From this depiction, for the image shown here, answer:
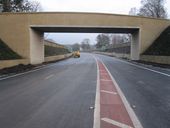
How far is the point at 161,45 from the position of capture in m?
44.7

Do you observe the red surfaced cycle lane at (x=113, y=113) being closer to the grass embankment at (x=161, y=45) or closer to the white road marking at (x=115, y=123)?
the white road marking at (x=115, y=123)

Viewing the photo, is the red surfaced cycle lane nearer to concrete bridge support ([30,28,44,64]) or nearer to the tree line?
concrete bridge support ([30,28,44,64])

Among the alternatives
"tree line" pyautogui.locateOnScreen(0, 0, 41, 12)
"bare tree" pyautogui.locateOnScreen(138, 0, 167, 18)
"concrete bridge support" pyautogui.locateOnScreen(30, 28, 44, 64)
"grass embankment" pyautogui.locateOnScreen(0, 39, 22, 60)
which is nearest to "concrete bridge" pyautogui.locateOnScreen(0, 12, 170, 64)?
"concrete bridge support" pyautogui.locateOnScreen(30, 28, 44, 64)

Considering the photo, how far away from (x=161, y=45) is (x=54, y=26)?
609 inches

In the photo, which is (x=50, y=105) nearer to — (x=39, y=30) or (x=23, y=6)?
(x=39, y=30)

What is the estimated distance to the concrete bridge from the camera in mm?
40125

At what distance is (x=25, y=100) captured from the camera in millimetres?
11508

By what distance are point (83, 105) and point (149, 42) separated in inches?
1490

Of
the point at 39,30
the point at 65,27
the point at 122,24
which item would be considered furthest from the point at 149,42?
the point at 39,30

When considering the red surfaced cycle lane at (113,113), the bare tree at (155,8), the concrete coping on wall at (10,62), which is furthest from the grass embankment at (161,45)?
the bare tree at (155,8)

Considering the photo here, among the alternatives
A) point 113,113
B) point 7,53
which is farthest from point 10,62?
point 113,113

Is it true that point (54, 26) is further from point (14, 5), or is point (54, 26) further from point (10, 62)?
point (14, 5)

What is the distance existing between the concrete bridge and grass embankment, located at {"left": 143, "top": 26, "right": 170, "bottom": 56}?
70cm

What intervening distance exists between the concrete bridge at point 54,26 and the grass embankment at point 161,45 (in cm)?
70
